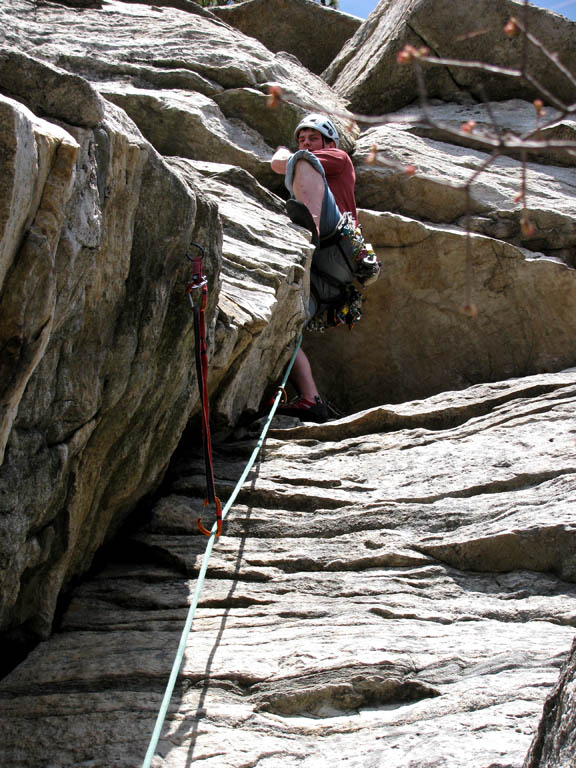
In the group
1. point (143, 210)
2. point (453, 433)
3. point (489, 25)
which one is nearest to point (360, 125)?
point (489, 25)

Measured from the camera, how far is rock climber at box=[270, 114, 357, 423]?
26.0 ft

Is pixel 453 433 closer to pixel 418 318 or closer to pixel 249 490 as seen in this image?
pixel 249 490

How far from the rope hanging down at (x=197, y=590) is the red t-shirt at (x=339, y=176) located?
63.9 inches

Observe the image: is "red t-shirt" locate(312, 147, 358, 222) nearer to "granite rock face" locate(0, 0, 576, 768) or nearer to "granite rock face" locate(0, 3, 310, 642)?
"granite rock face" locate(0, 0, 576, 768)

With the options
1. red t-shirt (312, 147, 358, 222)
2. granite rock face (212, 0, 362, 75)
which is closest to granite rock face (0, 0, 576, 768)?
red t-shirt (312, 147, 358, 222)

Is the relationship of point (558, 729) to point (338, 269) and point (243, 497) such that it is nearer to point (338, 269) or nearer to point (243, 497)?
point (243, 497)

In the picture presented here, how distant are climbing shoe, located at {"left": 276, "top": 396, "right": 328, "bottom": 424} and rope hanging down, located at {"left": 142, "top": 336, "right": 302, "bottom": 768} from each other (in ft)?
0.58

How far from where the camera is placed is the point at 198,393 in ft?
19.5

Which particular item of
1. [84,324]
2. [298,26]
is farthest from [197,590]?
[298,26]

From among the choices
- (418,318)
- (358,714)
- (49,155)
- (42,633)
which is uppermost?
(49,155)

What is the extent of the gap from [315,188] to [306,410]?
2150 mm

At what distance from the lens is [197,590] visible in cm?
425

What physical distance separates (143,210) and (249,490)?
2322 mm

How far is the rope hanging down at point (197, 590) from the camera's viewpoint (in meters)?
3.42
